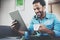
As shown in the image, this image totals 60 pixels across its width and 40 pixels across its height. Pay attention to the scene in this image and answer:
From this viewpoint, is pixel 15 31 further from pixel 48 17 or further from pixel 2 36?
→ pixel 48 17

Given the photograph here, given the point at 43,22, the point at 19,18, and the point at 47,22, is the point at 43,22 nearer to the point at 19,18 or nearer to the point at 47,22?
the point at 47,22

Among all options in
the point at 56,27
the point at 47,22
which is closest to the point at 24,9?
the point at 47,22

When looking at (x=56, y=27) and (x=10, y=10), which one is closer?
(x=56, y=27)

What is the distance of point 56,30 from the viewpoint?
223 centimetres

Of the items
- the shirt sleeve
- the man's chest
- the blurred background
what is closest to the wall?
the blurred background

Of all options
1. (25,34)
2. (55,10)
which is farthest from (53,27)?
(25,34)

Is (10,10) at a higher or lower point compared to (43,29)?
higher

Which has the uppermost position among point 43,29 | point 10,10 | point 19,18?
point 10,10

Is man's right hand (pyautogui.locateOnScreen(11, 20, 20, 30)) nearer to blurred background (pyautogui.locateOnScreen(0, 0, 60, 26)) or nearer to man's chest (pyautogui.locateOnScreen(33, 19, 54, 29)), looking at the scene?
blurred background (pyautogui.locateOnScreen(0, 0, 60, 26))

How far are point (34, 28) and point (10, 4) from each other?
50 centimetres

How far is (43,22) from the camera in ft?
7.49

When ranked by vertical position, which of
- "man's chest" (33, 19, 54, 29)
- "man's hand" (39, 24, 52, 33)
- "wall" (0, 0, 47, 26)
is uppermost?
"wall" (0, 0, 47, 26)

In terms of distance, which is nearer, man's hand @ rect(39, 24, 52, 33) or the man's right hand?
man's hand @ rect(39, 24, 52, 33)

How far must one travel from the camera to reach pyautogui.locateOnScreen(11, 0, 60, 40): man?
2242mm
